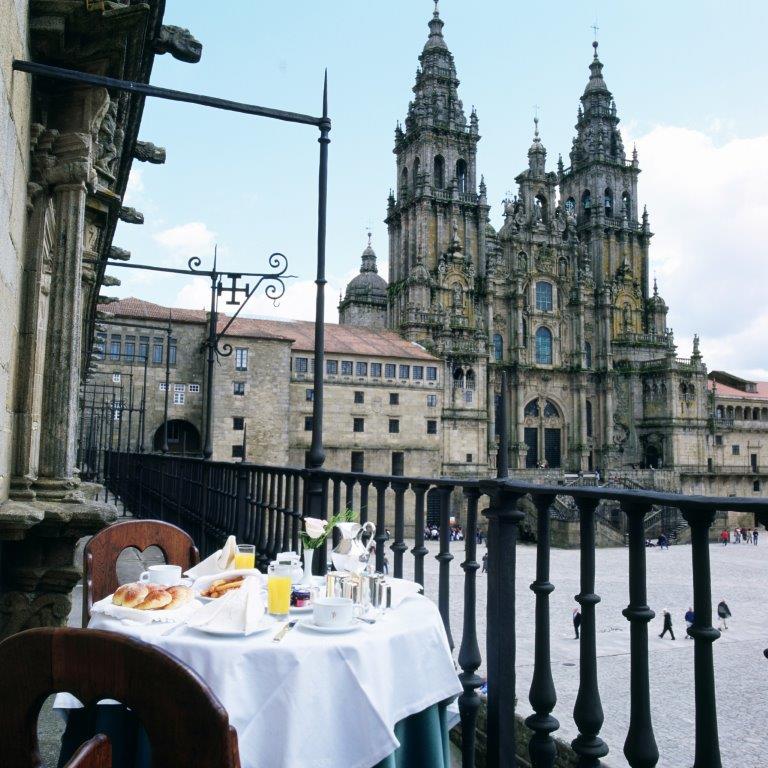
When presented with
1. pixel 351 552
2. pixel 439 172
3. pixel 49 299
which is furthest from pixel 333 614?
pixel 439 172

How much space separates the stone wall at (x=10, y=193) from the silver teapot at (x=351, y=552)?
2.60 meters

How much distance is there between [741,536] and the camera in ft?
167

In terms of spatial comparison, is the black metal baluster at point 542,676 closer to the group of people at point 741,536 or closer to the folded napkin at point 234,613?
the folded napkin at point 234,613

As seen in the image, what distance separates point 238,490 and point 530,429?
→ 173ft

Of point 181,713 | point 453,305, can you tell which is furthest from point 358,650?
point 453,305

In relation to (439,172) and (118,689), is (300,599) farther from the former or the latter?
(439,172)

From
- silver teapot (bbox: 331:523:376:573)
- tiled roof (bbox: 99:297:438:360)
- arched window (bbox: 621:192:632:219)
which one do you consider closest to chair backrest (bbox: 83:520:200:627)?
silver teapot (bbox: 331:523:376:573)

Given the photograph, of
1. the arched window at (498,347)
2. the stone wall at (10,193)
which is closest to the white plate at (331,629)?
the stone wall at (10,193)

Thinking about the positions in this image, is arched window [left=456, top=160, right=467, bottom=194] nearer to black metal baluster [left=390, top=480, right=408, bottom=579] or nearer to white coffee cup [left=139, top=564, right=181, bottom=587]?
black metal baluster [left=390, top=480, right=408, bottom=579]

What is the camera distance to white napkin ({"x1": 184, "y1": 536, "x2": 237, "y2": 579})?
13.6 feet

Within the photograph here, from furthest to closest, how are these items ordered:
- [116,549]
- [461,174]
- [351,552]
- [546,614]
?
[461,174] → [116,549] → [351,552] → [546,614]

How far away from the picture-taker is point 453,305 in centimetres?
5572

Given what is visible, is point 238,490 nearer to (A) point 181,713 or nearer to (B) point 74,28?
(B) point 74,28

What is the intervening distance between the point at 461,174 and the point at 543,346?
1639 centimetres
